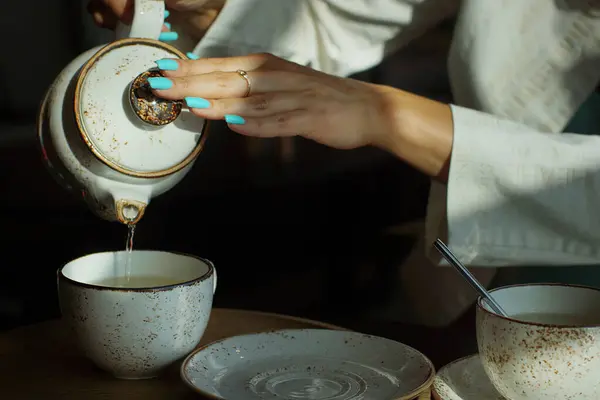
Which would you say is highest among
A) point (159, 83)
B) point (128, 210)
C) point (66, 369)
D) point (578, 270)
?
point (159, 83)

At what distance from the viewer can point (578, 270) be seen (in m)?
1.00

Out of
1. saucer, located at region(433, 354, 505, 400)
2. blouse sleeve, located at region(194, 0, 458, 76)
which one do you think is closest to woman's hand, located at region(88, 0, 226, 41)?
blouse sleeve, located at region(194, 0, 458, 76)

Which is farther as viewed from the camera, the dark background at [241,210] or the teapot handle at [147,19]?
the dark background at [241,210]

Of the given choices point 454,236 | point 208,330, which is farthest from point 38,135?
point 454,236

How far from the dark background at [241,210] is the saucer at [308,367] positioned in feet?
1.65

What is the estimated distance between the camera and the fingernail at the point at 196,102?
2.21ft

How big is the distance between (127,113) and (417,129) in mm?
307

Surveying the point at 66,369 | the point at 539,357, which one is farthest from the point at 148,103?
the point at 539,357

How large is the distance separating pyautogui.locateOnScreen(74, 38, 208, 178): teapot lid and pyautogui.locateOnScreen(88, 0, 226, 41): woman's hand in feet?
0.51

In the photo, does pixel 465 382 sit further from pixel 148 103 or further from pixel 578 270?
pixel 578 270

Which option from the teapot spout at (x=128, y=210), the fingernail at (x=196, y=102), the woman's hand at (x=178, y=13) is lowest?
the teapot spout at (x=128, y=210)

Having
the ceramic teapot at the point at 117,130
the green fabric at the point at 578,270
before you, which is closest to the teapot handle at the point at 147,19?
the ceramic teapot at the point at 117,130

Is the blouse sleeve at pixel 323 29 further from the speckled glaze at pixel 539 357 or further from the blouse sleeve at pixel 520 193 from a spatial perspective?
the speckled glaze at pixel 539 357

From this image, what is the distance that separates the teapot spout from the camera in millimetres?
675
